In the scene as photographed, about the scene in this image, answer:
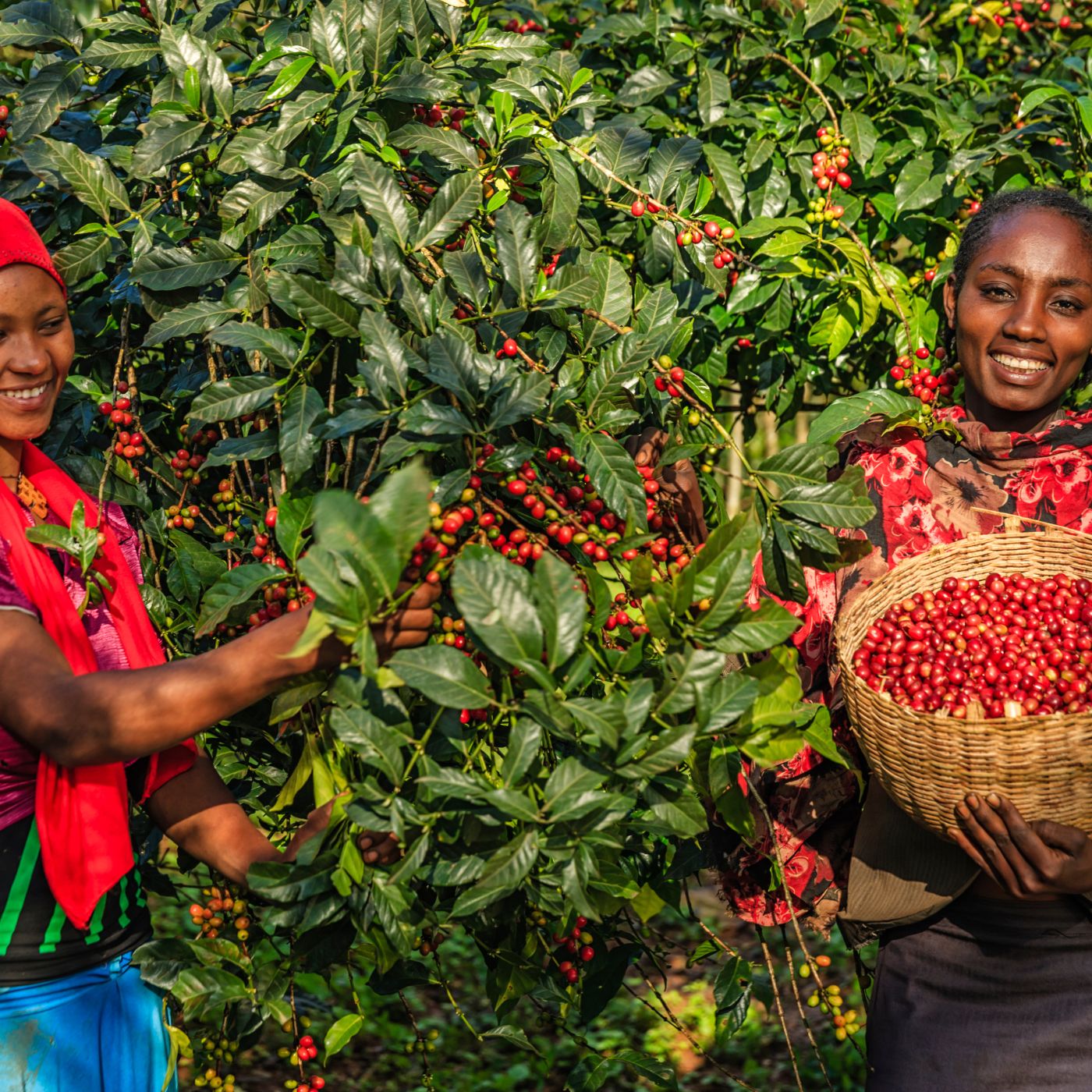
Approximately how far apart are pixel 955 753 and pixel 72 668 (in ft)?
4.16

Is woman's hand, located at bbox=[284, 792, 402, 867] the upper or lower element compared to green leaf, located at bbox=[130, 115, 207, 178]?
lower

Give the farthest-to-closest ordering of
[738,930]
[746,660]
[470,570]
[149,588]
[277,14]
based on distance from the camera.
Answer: [738,930] < [277,14] < [149,588] < [746,660] < [470,570]

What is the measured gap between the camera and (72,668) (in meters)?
1.80

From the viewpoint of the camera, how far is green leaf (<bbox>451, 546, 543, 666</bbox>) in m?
1.42

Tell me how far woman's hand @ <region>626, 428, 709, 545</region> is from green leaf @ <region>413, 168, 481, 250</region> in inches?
18.4

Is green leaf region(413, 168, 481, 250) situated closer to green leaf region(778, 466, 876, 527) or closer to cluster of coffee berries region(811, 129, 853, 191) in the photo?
green leaf region(778, 466, 876, 527)

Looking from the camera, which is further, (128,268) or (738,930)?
(738,930)

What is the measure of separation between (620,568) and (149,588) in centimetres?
82

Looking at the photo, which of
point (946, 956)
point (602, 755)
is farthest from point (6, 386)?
point (946, 956)

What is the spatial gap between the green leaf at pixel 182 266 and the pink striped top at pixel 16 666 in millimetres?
409

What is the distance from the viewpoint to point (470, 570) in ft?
4.73

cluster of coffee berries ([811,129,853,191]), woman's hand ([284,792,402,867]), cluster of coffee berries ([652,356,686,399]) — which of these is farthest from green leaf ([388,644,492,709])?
cluster of coffee berries ([811,129,853,191])

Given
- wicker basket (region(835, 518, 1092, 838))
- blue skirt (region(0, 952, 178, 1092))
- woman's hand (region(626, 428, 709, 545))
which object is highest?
woman's hand (region(626, 428, 709, 545))

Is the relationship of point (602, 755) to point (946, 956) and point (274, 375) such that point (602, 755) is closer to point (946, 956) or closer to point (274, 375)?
point (274, 375)
